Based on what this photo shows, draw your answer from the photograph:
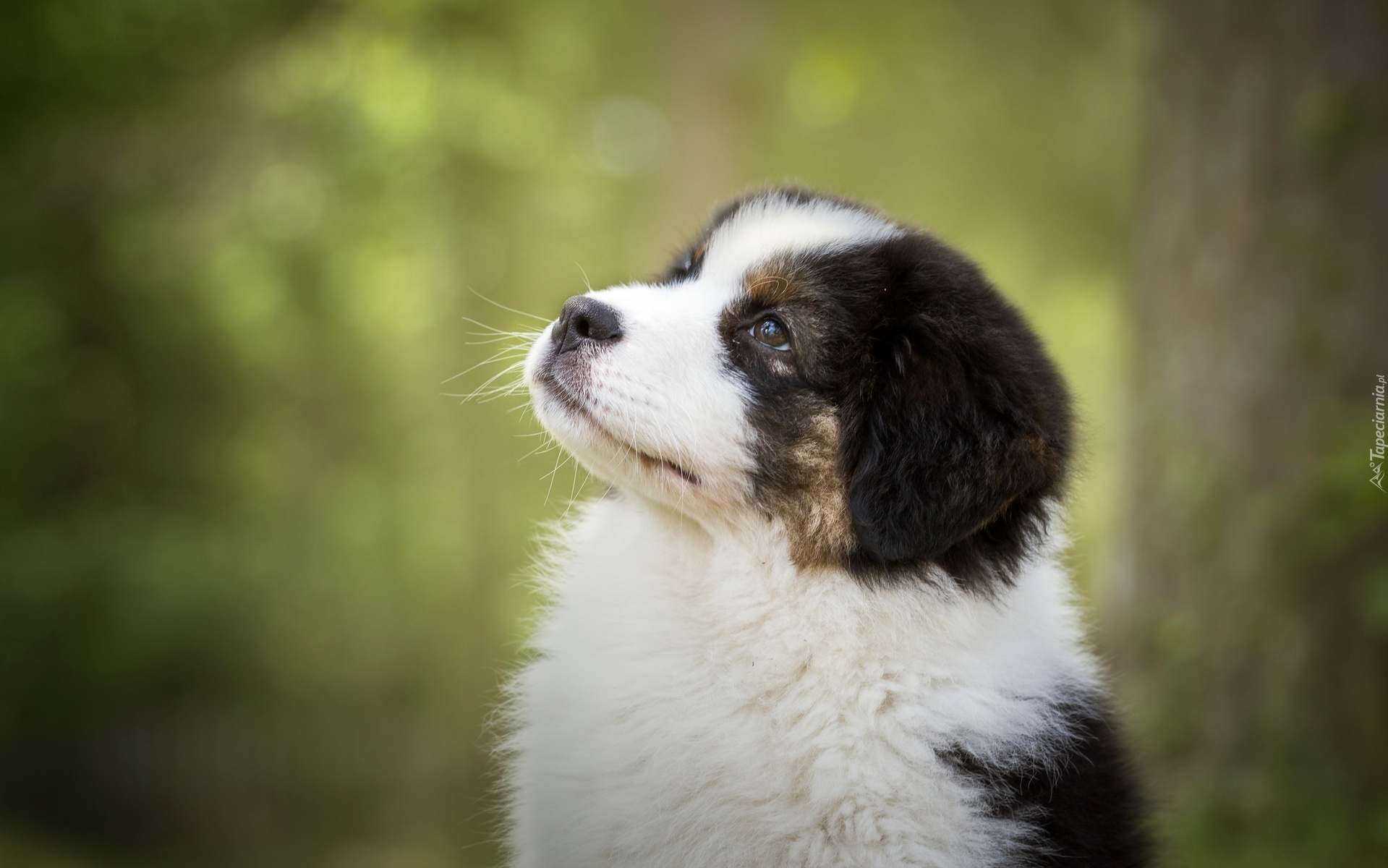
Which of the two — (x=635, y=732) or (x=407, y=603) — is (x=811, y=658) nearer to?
(x=635, y=732)

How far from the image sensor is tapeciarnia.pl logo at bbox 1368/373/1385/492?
15.7 feet

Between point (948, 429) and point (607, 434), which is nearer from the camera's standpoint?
point (948, 429)

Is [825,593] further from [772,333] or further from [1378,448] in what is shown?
[1378,448]

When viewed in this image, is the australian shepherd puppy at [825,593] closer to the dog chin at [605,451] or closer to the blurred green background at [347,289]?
the dog chin at [605,451]

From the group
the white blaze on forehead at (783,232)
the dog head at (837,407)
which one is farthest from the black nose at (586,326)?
the white blaze on forehead at (783,232)

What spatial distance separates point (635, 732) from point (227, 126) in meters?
8.04

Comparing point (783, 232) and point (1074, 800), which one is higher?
point (783, 232)

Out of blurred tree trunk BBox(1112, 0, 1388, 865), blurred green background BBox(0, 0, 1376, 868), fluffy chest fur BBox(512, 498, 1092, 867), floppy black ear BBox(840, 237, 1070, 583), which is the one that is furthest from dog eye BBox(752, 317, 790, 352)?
blurred green background BBox(0, 0, 1376, 868)

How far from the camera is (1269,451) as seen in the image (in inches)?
208

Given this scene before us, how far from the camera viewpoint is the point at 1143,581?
5.78 metres

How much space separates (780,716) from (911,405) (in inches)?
35.7

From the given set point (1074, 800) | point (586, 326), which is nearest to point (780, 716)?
point (1074, 800)

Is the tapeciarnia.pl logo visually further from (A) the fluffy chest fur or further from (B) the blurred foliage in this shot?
(A) the fluffy chest fur

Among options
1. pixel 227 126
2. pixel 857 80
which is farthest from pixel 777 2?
pixel 227 126
